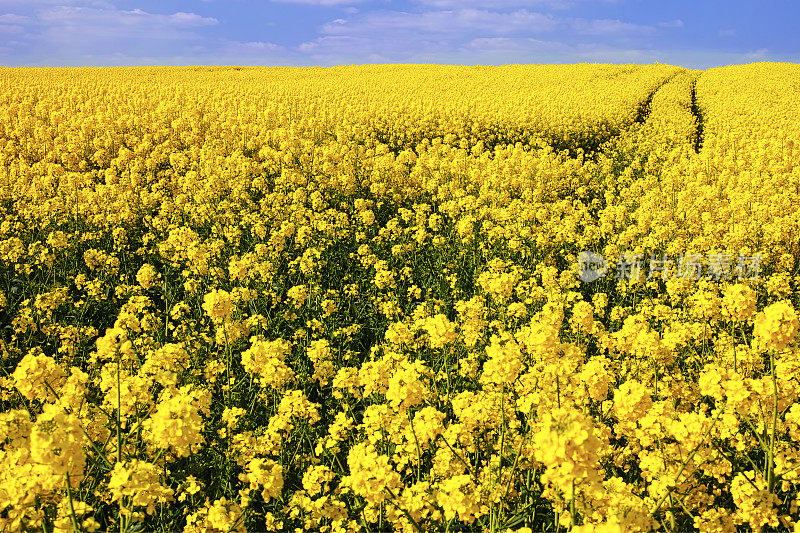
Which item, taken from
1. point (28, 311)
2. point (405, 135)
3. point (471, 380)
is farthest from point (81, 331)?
point (405, 135)

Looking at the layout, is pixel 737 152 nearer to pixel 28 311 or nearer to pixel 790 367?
pixel 790 367

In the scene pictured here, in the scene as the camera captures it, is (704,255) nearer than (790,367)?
No

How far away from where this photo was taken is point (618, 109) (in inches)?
755

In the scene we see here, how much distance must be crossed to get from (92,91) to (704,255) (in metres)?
23.1
